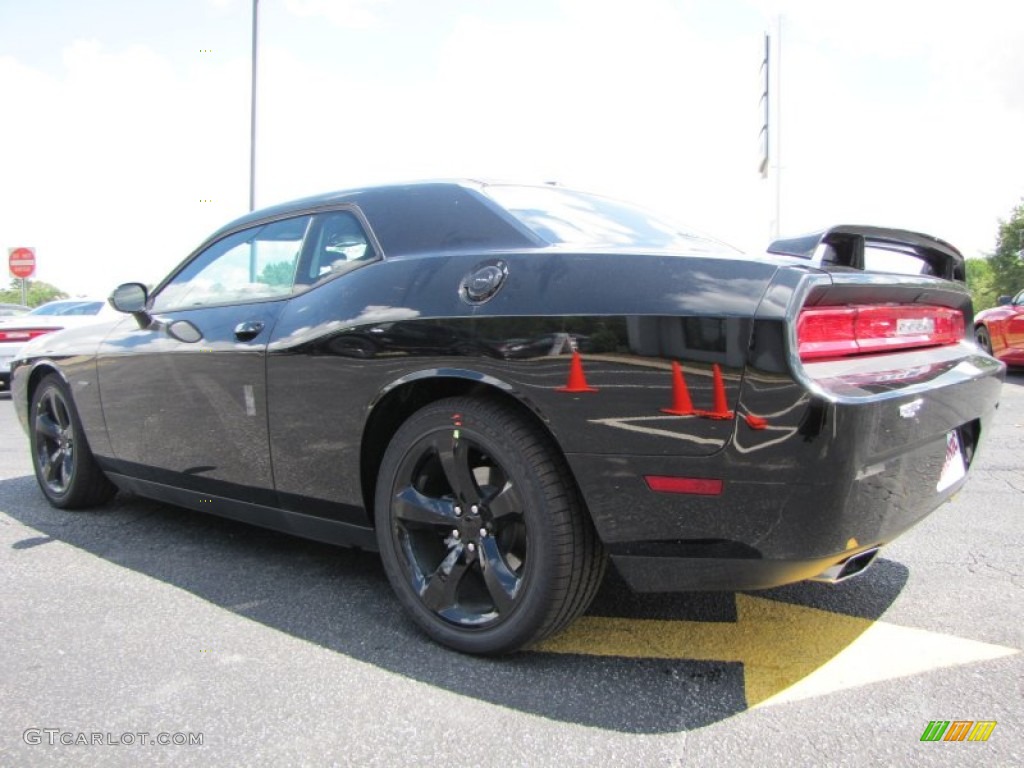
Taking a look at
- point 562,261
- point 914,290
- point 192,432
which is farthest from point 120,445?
point 914,290

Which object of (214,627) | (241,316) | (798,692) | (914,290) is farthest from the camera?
(241,316)

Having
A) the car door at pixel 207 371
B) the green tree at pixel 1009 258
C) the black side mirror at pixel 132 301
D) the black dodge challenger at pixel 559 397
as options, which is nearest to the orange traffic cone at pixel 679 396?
the black dodge challenger at pixel 559 397

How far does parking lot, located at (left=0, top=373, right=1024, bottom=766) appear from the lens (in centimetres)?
189

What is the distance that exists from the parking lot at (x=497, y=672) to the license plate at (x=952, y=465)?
18.1 inches

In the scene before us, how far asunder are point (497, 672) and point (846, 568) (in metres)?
0.98

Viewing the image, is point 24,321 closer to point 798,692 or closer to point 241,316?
point 241,316

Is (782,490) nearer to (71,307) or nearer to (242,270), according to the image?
(242,270)

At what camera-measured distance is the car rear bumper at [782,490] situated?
1824mm

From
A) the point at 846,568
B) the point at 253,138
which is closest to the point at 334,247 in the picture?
the point at 846,568

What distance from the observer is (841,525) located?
1.89 metres

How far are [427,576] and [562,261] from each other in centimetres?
104

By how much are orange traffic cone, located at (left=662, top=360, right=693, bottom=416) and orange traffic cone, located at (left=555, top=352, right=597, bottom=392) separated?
215 millimetres

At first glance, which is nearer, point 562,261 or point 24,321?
point 562,261

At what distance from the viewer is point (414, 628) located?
8.43 feet
